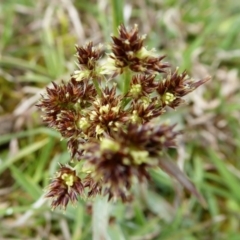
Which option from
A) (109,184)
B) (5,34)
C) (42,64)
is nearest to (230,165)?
(42,64)

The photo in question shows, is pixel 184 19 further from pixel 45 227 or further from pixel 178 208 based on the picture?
pixel 45 227

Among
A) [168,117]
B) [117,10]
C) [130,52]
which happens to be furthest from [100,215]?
[168,117]

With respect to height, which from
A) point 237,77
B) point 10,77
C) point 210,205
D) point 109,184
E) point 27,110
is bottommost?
point 210,205

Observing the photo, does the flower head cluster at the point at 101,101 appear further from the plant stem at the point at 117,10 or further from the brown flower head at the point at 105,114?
the plant stem at the point at 117,10

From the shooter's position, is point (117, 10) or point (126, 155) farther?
point (117, 10)

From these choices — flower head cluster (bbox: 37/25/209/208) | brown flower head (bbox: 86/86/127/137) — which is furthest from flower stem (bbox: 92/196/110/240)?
brown flower head (bbox: 86/86/127/137)

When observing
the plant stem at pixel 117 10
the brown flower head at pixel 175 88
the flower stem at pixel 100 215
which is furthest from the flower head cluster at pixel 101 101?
the plant stem at pixel 117 10

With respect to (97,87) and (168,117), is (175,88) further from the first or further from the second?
(168,117)

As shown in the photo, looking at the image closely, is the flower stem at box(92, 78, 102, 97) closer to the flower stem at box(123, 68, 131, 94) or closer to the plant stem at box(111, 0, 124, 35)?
the flower stem at box(123, 68, 131, 94)
